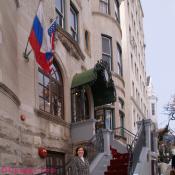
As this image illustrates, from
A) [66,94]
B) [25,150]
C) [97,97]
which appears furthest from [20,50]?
[97,97]

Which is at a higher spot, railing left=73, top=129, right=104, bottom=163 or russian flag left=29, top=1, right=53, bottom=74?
russian flag left=29, top=1, right=53, bottom=74

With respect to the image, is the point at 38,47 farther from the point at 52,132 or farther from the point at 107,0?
the point at 107,0

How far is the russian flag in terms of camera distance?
575 inches

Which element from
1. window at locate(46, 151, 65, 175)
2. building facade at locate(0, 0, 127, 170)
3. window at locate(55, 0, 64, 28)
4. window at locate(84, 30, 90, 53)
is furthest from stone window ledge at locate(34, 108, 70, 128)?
window at locate(84, 30, 90, 53)

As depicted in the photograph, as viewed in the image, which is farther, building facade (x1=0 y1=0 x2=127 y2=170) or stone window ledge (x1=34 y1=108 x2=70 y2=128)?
stone window ledge (x1=34 y1=108 x2=70 y2=128)

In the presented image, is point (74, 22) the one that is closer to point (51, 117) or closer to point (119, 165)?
point (51, 117)

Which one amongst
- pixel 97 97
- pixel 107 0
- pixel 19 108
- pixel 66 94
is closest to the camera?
pixel 19 108

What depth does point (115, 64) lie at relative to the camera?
1085 inches

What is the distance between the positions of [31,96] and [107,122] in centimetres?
1068

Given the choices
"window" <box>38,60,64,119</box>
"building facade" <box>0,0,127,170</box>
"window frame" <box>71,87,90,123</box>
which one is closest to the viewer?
"building facade" <box>0,0,127,170</box>

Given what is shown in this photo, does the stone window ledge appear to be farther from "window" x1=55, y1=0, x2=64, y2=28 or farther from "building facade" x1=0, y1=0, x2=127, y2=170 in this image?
"window" x1=55, y1=0, x2=64, y2=28

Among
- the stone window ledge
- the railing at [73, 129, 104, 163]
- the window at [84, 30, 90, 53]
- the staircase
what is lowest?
the staircase

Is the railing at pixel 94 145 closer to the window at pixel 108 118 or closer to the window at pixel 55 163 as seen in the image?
the window at pixel 55 163

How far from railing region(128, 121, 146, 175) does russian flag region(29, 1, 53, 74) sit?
4182mm
